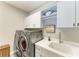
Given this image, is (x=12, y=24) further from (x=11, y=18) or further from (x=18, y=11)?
(x=18, y=11)

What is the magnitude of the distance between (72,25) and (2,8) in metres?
3.52

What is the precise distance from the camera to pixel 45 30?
314cm

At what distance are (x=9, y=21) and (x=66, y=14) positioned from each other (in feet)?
10.7

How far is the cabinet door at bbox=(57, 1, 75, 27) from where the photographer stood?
67.5 inches

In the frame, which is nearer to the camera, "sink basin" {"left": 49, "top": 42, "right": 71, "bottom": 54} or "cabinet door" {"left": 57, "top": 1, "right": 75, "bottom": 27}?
"cabinet door" {"left": 57, "top": 1, "right": 75, "bottom": 27}

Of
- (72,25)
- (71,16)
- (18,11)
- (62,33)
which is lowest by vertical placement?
(62,33)

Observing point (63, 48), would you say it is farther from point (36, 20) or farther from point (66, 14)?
point (36, 20)

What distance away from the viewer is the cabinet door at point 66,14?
171 cm

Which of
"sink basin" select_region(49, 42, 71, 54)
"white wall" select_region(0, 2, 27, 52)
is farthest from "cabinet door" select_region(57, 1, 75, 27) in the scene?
"white wall" select_region(0, 2, 27, 52)

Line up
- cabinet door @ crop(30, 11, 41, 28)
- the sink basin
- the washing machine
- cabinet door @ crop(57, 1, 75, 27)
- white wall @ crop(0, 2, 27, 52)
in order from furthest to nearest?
1. white wall @ crop(0, 2, 27, 52)
2. cabinet door @ crop(30, 11, 41, 28)
3. the washing machine
4. the sink basin
5. cabinet door @ crop(57, 1, 75, 27)

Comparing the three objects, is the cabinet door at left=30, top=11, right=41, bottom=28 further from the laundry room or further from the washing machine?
the washing machine

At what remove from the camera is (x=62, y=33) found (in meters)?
2.39

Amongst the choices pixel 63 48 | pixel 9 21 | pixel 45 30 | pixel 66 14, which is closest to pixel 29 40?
pixel 45 30

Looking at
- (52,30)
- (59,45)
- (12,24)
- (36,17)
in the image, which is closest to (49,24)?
(52,30)
